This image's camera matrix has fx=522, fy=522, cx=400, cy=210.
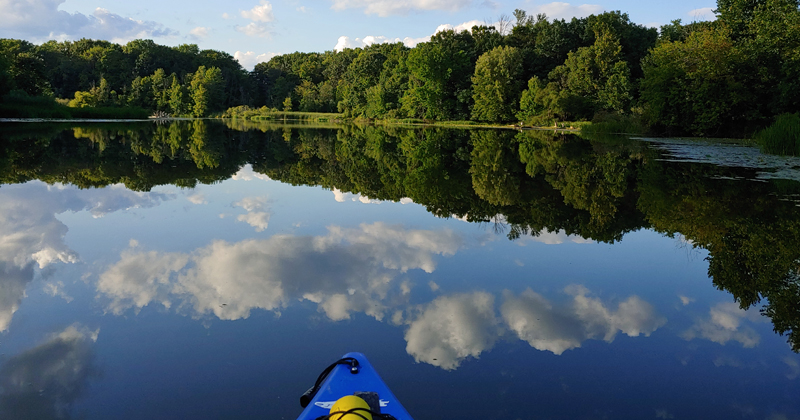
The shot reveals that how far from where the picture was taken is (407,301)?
4297mm

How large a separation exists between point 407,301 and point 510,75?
152ft

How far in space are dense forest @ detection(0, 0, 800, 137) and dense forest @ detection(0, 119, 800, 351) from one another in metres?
13.0

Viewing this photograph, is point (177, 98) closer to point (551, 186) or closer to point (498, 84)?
point (498, 84)

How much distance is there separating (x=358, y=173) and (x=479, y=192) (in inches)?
150

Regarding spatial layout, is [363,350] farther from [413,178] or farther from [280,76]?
[280,76]

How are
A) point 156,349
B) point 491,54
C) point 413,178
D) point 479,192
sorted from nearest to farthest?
point 156,349 → point 479,192 → point 413,178 → point 491,54

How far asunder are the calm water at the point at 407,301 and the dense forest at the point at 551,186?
0.07 meters

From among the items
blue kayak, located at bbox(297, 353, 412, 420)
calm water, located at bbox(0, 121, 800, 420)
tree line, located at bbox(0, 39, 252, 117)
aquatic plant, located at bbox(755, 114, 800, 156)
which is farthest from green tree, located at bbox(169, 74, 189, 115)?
blue kayak, located at bbox(297, 353, 412, 420)

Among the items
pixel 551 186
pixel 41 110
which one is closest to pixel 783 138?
pixel 551 186

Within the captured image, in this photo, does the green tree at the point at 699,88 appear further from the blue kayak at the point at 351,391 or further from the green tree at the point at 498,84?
the blue kayak at the point at 351,391

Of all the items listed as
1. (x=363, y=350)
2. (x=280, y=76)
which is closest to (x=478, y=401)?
(x=363, y=350)

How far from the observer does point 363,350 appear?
3398 mm

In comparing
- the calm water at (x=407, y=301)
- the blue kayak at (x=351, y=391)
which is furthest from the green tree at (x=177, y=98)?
the blue kayak at (x=351, y=391)

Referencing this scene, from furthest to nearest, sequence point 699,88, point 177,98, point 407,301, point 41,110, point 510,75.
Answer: point 177,98
point 510,75
point 41,110
point 699,88
point 407,301
